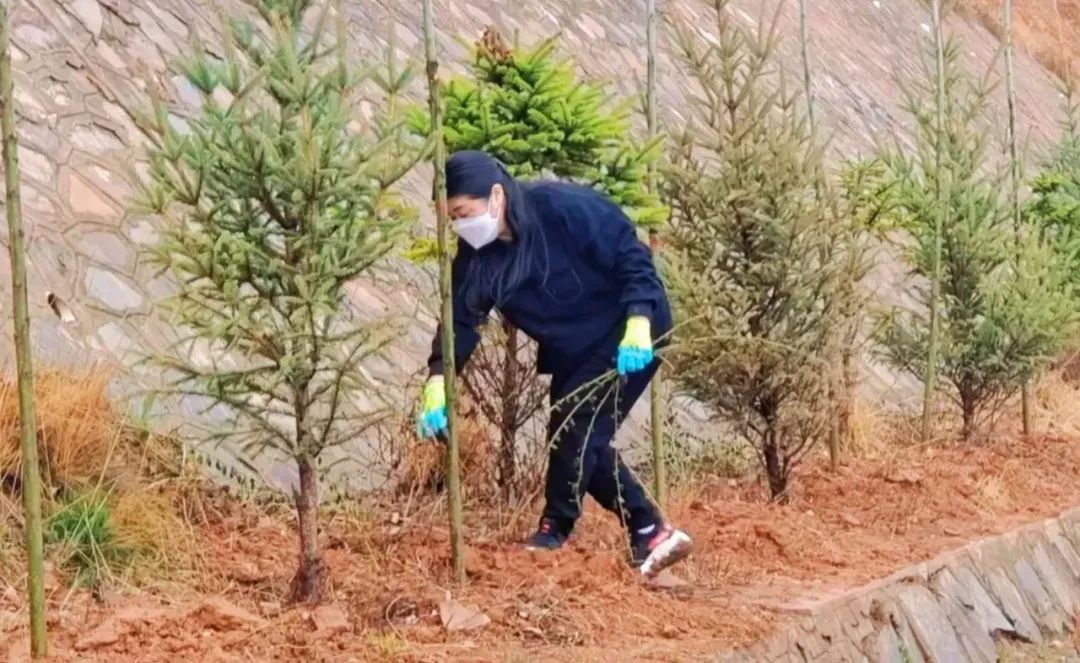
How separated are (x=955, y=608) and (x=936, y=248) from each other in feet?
Result: 10.2

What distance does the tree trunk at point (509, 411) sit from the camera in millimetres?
6371

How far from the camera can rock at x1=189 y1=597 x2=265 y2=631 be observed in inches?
176

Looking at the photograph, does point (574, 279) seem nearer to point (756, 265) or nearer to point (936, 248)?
point (756, 265)

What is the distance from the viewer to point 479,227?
17.2 ft

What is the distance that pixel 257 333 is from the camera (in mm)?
4652

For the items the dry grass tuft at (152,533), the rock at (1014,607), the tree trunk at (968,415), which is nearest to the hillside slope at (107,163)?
the dry grass tuft at (152,533)

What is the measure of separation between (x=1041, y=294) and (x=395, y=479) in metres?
4.78

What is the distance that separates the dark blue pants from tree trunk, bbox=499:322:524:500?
0.78 m

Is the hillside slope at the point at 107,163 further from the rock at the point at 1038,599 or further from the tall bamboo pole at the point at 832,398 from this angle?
the rock at the point at 1038,599

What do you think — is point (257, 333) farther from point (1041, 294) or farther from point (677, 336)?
point (1041, 294)

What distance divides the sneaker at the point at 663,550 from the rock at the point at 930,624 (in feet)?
3.08

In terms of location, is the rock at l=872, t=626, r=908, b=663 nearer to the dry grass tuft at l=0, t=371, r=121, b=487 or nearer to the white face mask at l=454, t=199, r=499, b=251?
the white face mask at l=454, t=199, r=499, b=251

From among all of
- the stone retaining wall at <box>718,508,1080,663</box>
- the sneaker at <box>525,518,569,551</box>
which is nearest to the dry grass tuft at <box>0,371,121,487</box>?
the sneaker at <box>525,518,569,551</box>

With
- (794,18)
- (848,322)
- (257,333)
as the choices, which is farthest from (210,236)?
(794,18)
